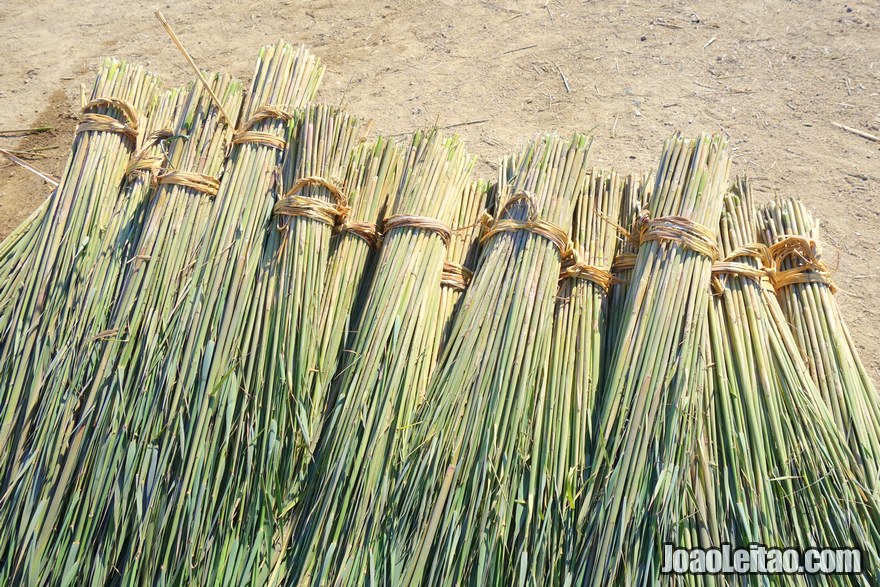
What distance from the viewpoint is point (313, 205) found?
2254mm

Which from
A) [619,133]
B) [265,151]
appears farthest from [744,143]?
[265,151]

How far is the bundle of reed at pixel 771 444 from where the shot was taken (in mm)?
1798

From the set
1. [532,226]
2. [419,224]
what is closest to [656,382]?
[532,226]

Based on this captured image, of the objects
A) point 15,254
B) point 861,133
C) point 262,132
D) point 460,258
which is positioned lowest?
point 15,254

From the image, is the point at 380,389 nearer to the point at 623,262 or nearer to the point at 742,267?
the point at 623,262

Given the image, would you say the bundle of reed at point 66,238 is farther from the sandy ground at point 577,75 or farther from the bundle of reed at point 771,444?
the bundle of reed at point 771,444

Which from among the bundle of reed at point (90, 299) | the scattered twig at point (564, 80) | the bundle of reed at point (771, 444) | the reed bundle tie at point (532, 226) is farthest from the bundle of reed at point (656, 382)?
the bundle of reed at point (90, 299)

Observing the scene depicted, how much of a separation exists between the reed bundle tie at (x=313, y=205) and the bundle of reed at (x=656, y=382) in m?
0.98

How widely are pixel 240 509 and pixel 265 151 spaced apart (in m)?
1.20

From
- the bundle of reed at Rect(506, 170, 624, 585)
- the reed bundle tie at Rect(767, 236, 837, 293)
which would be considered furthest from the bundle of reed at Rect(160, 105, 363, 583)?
the reed bundle tie at Rect(767, 236, 837, 293)

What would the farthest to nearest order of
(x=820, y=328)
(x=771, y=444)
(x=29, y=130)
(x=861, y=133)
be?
(x=29, y=130) → (x=861, y=133) → (x=820, y=328) → (x=771, y=444)

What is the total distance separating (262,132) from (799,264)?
1.85 meters

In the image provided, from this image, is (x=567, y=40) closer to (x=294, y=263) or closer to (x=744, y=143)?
(x=744, y=143)

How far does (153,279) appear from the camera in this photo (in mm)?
2246
